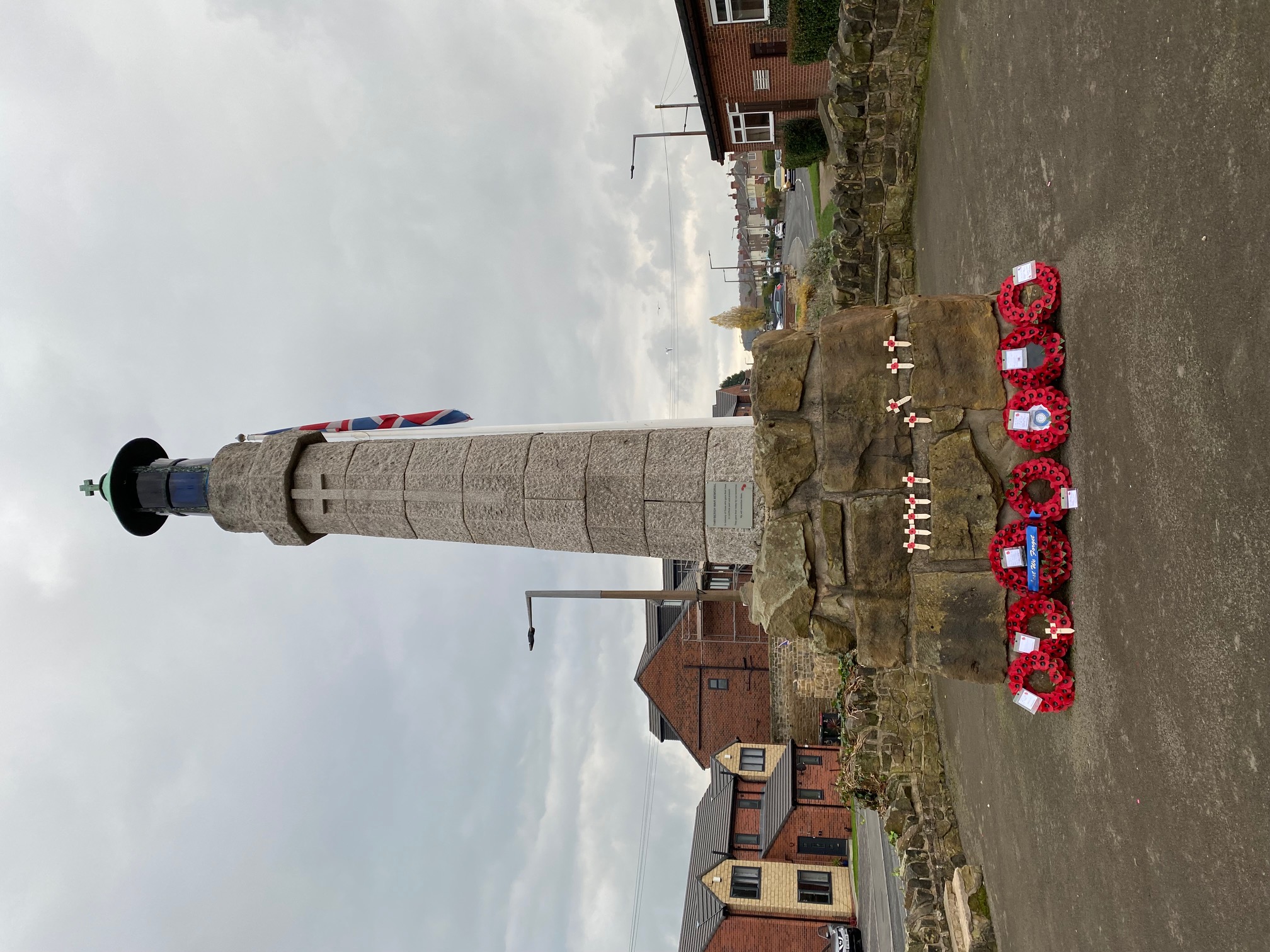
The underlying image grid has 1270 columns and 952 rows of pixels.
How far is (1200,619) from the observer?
130 inches

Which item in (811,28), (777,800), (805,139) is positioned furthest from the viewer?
(777,800)

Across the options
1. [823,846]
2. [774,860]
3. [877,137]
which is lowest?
[774,860]

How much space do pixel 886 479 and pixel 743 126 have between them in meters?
20.7

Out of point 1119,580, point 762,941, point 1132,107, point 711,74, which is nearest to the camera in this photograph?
point 1132,107

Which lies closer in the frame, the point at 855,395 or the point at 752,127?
the point at 855,395

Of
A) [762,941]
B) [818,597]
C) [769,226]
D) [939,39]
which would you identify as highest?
[769,226]

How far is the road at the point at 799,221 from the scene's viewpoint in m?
32.3

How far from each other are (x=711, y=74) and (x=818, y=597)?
20.0 meters

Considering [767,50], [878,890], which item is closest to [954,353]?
[878,890]

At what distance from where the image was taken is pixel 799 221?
3575 cm

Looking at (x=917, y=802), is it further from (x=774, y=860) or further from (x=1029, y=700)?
(x=774, y=860)

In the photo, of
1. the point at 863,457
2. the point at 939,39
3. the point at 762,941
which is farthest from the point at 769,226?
the point at 863,457

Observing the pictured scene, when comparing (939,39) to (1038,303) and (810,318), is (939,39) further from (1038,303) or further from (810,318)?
(810,318)

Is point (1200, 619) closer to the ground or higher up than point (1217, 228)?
closer to the ground
